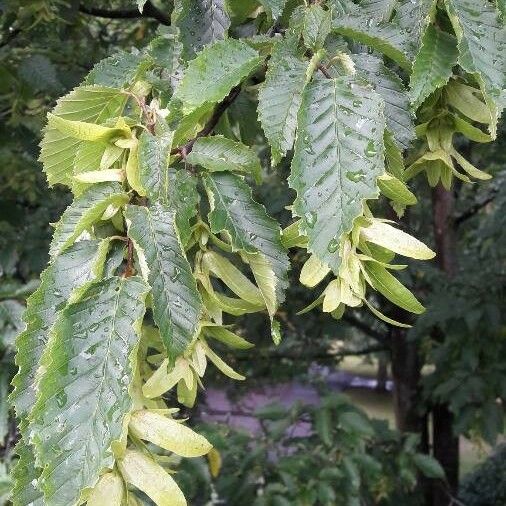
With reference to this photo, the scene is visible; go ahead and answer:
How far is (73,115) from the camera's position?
0.88m

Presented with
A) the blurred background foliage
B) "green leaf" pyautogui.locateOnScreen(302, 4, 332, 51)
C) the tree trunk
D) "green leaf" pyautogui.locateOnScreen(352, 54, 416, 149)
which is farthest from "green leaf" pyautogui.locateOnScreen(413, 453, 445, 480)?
"green leaf" pyautogui.locateOnScreen(302, 4, 332, 51)

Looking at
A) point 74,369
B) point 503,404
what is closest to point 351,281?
point 74,369

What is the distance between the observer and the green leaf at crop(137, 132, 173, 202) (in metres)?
0.68

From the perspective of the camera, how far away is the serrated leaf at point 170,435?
642mm

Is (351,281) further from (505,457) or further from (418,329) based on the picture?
(505,457)

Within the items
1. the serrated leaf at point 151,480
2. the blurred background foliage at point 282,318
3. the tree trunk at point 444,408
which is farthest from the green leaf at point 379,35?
the tree trunk at point 444,408

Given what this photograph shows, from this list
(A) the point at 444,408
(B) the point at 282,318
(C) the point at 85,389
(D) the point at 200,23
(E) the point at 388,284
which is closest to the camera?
(C) the point at 85,389

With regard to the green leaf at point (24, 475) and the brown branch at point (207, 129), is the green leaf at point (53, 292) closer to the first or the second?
the green leaf at point (24, 475)

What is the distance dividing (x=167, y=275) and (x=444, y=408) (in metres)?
4.00

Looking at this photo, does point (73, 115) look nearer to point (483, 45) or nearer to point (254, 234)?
point (254, 234)

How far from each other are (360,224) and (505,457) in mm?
4433

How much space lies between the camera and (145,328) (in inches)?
31.1

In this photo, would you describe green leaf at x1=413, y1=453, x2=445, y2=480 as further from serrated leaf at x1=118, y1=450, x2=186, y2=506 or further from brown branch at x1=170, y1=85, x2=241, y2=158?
serrated leaf at x1=118, y1=450, x2=186, y2=506

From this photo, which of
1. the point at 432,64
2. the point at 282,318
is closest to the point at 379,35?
the point at 432,64
